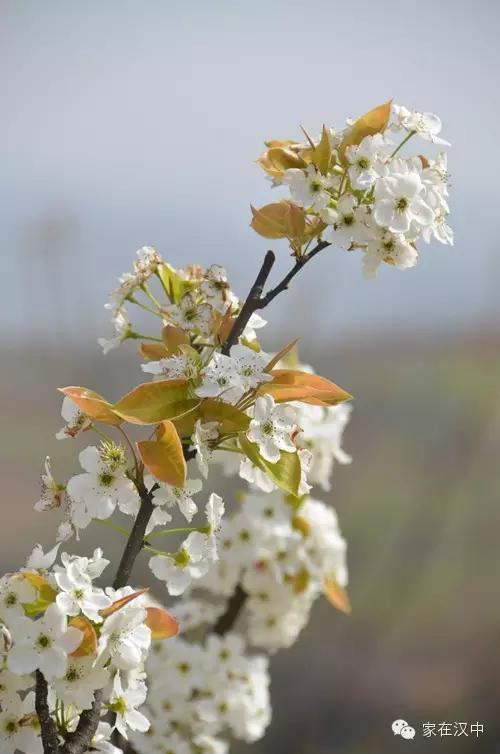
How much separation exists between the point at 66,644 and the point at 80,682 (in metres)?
0.03

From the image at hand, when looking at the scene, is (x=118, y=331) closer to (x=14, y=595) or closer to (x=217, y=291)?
(x=217, y=291)

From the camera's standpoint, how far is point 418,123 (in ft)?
1.79

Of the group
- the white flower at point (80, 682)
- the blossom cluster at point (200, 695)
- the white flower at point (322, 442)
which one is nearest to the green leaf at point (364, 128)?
the white flower at point (80, 682)

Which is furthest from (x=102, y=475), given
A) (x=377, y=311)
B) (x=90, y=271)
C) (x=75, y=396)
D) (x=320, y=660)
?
(x=320, y=660)

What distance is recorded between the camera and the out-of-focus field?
1795mm

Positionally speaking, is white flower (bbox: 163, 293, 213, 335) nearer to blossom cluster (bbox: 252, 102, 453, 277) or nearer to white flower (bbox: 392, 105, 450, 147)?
blossom cluster (bbox: 252, 102, 453, 277)

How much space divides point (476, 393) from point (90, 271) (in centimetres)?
85

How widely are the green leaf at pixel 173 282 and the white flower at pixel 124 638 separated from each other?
0.21 m

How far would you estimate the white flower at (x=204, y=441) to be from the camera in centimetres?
47

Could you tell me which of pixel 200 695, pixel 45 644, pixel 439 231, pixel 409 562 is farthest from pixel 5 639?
pixel 409 562

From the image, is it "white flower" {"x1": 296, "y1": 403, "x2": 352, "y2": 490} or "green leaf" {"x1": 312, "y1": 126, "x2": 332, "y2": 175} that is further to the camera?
"white flower" {"x1": 296, "y1": 403, "x2": 352, "y2": 490}

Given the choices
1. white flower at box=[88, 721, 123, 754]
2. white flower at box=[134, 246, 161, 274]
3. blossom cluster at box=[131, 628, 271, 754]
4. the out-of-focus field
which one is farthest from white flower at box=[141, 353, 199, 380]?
the out-of-focus field

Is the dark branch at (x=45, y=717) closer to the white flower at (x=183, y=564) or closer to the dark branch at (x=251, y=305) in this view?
the white flower at (x=183, y=564)

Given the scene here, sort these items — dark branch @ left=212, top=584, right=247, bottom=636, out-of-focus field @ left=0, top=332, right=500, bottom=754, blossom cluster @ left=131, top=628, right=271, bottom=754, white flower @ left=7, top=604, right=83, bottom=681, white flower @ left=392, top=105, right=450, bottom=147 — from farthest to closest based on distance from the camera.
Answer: out-of-focus field @ left=0, top=332, right=500, bottom=754 → dark branch @ left=212, top=584, right=247, bottom=636 → blossom cluster @ left=131, top=628, right=271, bottom=754 → white flower @ left=392, top=105, right=450, bottom=147 → white flower @ left=7, top=604, right=83, bottom=681
